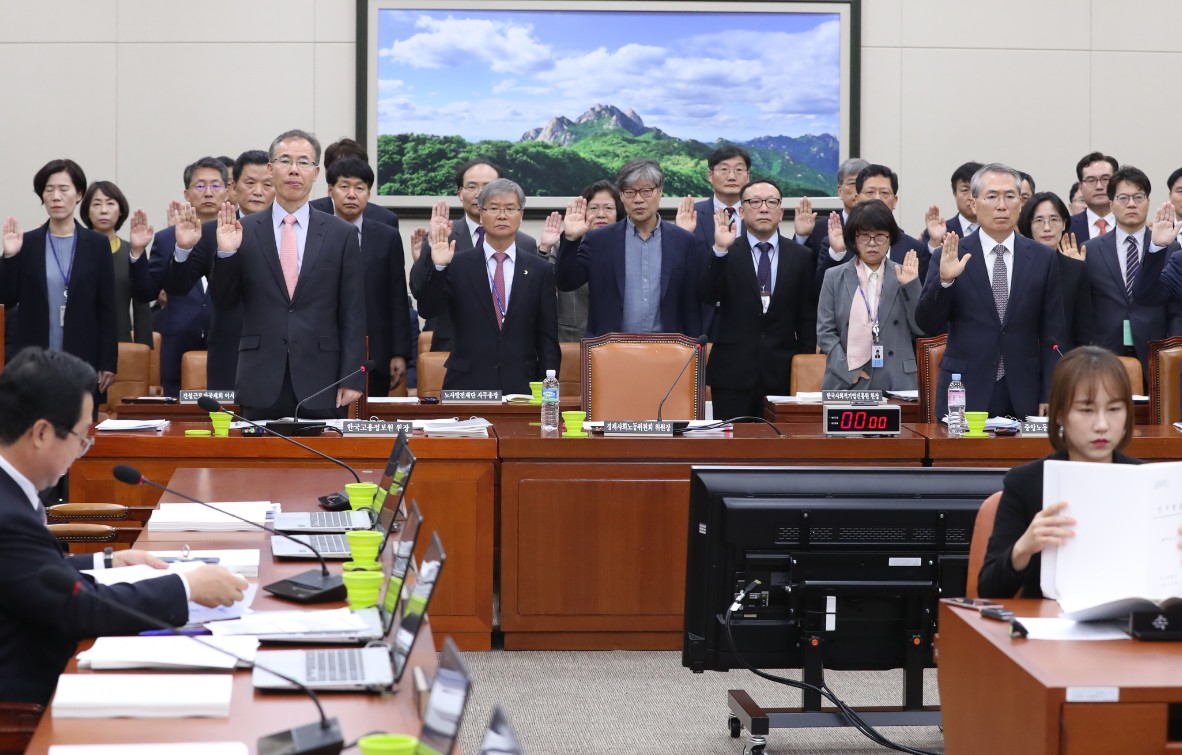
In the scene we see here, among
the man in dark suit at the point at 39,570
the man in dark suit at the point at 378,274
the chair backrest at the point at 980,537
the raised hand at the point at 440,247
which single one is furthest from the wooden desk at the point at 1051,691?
the man in dark suit at the point at 378,274

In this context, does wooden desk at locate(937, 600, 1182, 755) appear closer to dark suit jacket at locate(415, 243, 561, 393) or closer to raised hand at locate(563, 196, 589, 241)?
dark suit jacket at locate(415, 243, 561, 393)

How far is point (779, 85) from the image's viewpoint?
923cm

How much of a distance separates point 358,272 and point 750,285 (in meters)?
2.17

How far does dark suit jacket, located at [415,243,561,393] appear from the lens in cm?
630

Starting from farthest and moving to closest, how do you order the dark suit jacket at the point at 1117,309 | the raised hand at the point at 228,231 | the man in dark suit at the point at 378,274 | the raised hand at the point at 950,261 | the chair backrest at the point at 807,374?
the dark suit jacket at the point at 1117,309 < the man in dark suit at the point at 378,274 < the chair backrest at the point at 807,374 < the raised hand at the point at 950,261 < the raised hand at the point at 228,231

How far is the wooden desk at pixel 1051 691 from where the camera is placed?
220 cm

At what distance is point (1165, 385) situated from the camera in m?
5.77

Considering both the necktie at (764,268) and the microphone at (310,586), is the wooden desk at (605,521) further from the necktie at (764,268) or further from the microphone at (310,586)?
the necktie at (764,268)

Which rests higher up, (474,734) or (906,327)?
(906,327)

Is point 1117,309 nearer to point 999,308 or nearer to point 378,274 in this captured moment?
point 999,308

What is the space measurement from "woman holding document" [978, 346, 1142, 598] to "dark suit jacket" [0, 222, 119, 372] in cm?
495

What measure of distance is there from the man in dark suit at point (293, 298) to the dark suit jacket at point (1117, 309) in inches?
152

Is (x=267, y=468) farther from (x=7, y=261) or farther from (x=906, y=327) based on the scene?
(x=906, y=327)

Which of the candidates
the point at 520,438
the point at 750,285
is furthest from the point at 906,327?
the point at 520,438
